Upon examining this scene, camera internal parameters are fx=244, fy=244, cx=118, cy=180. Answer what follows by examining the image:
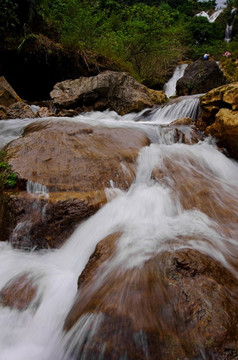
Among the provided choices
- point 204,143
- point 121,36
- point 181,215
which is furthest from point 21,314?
point 121,36

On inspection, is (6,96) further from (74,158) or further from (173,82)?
(173,82)

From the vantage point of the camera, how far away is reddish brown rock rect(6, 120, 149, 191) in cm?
338

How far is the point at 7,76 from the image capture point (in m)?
8.67

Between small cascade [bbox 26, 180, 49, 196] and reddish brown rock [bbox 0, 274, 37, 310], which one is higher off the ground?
small cascade [bbox 26, 180, 49, 196]

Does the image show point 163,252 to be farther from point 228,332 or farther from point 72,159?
point 72,159

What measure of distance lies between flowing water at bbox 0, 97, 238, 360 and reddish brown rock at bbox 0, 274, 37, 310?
5 cm

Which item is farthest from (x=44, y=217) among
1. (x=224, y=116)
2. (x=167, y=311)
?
(x=224, y=116)

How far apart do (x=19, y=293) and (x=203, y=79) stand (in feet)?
34.3

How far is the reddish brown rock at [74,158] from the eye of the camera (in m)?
3.38

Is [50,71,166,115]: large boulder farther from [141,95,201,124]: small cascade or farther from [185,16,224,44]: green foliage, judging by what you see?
[185,16,224,44]: green foliage

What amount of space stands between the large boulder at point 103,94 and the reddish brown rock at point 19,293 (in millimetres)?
6435

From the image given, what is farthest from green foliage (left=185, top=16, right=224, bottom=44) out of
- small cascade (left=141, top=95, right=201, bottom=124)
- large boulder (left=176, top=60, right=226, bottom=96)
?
small cascade (left=141, top=95, right=201, bottom=124)

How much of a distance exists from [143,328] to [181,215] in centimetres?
168

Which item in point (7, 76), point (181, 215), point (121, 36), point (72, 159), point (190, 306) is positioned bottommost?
point (7, 76)
